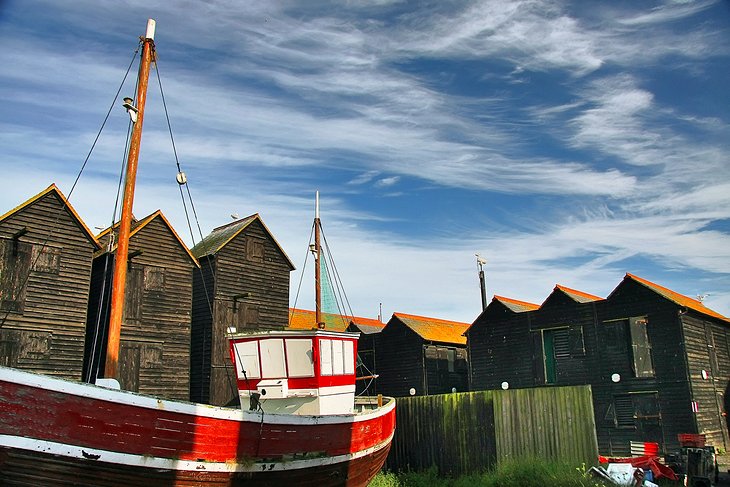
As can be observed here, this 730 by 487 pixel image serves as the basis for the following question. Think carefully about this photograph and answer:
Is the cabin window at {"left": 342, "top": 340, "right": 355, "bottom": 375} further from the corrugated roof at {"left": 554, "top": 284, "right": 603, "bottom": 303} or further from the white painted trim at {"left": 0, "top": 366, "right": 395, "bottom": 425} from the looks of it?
the corrugated roof at {"left": 554, "top": 284, "right": 603, "bottom": 303}

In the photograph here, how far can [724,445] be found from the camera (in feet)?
88.3

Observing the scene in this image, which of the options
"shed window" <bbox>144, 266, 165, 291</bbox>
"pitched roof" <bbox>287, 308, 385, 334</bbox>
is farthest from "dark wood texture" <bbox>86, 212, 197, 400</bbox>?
"pitched roof" <bbox>287, 308, 385, 334</bbox>

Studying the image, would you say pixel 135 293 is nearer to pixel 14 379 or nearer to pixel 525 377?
pixel 14 379

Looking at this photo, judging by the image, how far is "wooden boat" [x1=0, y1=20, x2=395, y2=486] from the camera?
9023mm

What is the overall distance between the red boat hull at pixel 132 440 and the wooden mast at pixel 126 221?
2699 mm

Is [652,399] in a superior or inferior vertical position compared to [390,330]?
inferior

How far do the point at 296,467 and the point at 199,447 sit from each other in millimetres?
2815

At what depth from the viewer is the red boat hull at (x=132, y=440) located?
8922mm

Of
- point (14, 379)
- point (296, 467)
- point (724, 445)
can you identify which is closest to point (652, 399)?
point (724, 445)

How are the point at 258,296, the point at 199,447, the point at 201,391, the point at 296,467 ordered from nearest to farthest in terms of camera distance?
the point at 199,447 → the point at 296,467 → the point at 201,391 → the point at 258,296

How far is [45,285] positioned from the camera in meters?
21.9

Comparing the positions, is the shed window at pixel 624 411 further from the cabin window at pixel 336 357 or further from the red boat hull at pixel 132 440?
the red boat hull at pixel 132 440

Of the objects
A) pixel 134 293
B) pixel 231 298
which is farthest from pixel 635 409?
pixel 134 293

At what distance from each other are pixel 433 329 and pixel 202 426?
29279mm
